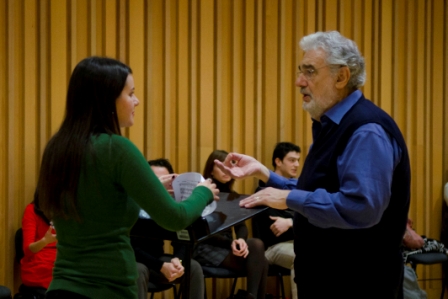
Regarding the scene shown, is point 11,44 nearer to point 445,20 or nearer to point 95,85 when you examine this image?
point 95,85

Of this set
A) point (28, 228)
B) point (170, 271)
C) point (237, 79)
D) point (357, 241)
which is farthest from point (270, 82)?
point (357, 241)

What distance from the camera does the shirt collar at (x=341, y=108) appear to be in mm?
2336

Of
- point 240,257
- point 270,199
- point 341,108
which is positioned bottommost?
point 240,257

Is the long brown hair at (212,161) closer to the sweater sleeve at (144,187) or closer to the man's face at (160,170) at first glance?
the man's face at (160,170)

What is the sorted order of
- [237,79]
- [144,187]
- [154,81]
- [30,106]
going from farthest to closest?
1. [237,79]
2. [154,81]
3. [30,106]
4. [144,187]

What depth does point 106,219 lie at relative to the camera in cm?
194

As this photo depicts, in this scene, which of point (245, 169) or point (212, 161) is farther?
point (212, 161)

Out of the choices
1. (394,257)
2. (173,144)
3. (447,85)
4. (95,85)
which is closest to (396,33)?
(447,85)

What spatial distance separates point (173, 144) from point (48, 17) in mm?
1577

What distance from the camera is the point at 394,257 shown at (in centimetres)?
228

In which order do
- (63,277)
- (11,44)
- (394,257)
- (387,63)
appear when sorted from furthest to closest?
(387,63), (11,44), (394,257), (63,277)

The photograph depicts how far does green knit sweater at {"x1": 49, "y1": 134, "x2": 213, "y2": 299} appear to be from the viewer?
1906 millimetres

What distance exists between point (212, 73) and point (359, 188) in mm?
3727

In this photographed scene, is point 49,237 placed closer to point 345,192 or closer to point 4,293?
point 4,293
